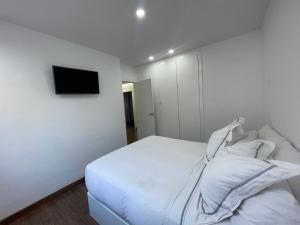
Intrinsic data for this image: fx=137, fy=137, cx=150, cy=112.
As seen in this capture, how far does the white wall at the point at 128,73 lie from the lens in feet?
12.9

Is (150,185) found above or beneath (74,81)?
beneath

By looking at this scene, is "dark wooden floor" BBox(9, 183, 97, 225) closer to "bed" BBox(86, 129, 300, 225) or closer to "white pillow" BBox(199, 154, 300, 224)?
"bed" BBox(86, 129, 300, 225)

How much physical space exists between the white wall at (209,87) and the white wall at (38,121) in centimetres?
187

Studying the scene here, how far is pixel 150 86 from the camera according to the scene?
389 centimetres

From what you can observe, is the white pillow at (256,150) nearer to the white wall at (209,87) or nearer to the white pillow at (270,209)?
the white pillow at (270,209)

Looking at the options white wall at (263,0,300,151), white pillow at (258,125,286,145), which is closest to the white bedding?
white pillow at (258,125,286,145)

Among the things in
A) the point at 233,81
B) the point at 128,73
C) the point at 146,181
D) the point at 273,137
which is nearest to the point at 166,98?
the point at 128,73

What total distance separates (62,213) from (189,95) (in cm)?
320

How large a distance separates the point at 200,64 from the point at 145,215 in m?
3.11

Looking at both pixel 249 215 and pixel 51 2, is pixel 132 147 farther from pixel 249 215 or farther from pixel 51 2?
pixel 51 2

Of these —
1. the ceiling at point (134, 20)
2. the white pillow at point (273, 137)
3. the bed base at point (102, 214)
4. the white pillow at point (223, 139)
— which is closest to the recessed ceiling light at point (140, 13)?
the ceiling at point (134, 20)

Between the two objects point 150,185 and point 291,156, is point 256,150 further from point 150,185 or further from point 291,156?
point 150,185

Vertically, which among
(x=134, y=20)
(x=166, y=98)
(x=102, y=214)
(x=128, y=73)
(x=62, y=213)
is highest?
(x=134, y=20)

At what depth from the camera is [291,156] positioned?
3.18 ft
